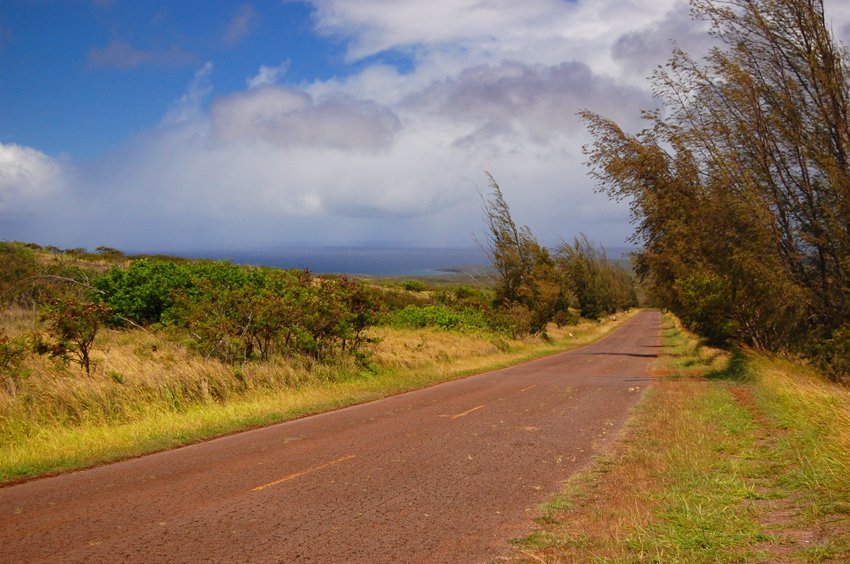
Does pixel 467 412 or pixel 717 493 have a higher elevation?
pixel 717 493

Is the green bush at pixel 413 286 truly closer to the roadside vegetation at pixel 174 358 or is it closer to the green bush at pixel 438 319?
the green bush at pixel 438 319

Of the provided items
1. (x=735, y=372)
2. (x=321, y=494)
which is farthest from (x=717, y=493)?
(x=735, y=372)

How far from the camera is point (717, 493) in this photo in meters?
6.64

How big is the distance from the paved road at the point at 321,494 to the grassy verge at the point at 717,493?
1.74ft

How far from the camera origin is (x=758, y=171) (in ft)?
55.3

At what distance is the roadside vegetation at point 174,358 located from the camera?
419 inches

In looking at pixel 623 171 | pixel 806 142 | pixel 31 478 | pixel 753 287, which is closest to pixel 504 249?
pixel 623 171

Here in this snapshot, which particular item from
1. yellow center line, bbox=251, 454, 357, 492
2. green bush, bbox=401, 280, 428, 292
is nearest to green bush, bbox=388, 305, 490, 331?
yellow center line, bbox=251, 454, 357, 492

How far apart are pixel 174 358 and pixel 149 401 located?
2.22m

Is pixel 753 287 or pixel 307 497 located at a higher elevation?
pixel 753 287

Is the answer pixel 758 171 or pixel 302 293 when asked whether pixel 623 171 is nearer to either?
pixel 758 171

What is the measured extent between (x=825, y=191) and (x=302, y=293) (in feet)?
45.4

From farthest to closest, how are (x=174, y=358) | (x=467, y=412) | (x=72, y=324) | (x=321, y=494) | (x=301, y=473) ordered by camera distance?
(x=174, y=358) < (x=467, y=412) < (x=72, y=324) < (x=301, y=473) < (x=321, y=494)

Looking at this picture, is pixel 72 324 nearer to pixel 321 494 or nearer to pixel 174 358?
pixel 174 358
